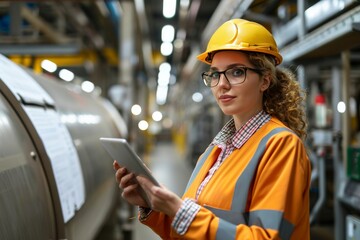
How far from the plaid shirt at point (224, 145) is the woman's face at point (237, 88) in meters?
0.05

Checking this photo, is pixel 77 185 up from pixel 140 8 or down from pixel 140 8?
down

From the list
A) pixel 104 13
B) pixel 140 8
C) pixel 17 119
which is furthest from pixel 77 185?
pixel 140 8

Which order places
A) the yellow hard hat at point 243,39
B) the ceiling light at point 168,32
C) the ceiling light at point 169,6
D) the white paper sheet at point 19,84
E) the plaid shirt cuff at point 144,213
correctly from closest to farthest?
the yellow hard hat at point 243,39 → the plaid shirt cuff at point 144,213 → the white paper sheet at point 19,84 → the ceiling light at point 169,6 → the ceiling light at point 168,32

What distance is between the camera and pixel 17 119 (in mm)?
1328

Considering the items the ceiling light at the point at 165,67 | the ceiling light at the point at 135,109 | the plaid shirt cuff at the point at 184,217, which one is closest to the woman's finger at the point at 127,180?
the plaid shirt cuff at the point at 184,217

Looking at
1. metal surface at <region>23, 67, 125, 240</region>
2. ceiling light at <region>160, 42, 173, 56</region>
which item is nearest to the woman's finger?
metal surface at <region>23, 67, 125, 240</region>

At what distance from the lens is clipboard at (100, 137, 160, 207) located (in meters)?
0.95

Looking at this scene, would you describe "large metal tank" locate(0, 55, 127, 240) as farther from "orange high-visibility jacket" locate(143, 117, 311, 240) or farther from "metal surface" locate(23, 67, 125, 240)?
"orange high-visibility jacket" locate(143, 117, 311, 240)

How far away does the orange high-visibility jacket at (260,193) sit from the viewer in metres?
0.91

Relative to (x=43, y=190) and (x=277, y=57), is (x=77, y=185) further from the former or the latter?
(x=277, y=57)

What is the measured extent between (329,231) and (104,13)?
16.4 ft

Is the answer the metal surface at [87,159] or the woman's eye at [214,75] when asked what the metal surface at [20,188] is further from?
the woman's eye at [214,75]

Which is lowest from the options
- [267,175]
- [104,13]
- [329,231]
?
[329,231]

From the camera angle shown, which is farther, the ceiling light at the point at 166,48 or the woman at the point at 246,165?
the ceiling light at the point at 166,48
